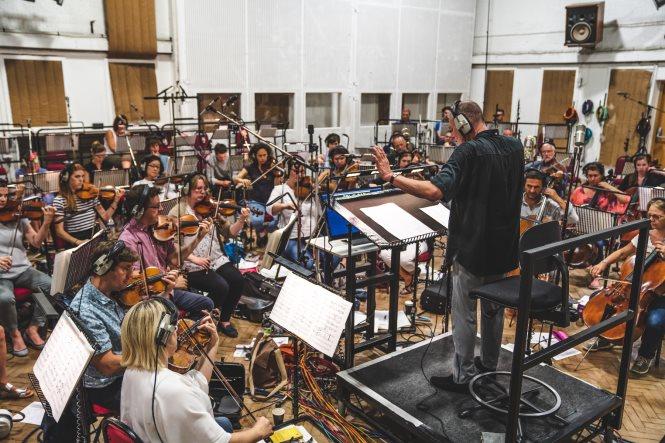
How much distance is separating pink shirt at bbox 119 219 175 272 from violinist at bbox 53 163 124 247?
66.2 inches

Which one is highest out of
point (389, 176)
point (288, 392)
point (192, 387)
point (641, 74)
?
point (641, 74)

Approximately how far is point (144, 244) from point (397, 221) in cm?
205

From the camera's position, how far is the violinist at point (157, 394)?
7.35 feet

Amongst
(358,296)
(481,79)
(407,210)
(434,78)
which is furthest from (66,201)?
(481,79)

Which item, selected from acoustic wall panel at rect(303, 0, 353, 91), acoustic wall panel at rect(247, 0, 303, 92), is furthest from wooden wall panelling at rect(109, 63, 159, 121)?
acoustic wall panel at rect(303, 0, 353, 91)

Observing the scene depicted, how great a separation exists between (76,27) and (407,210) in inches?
355

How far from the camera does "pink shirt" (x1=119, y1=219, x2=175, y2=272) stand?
4188 millimetres

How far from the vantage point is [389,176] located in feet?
10.2

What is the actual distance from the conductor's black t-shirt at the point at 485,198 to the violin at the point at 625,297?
176cm

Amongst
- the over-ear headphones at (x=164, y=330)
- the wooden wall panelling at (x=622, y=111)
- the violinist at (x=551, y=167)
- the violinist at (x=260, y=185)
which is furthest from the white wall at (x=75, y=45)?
the wooden wall panelling at (x=622, y=111)

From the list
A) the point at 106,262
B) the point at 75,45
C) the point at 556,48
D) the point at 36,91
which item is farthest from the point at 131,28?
the point at 556,48

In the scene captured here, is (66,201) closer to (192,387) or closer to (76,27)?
(192,387)

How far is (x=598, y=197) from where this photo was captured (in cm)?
691

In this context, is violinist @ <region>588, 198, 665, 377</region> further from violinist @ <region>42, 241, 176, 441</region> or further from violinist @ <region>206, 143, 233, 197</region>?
violinist @ <region>206, 143, 233, 197</region>
